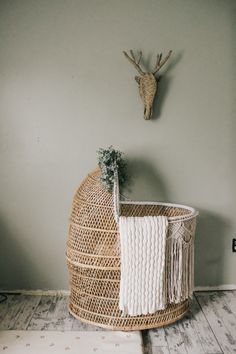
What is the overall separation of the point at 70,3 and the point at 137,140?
1027 mm

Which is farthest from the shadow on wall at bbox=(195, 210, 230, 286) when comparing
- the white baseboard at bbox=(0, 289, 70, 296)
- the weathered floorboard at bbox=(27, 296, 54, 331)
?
the weathered floorboard at bbox=(27, 296, 54, 331)

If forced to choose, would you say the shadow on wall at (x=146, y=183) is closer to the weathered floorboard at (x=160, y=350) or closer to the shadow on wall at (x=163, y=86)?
the shadow on wall at (x=163, y=86)

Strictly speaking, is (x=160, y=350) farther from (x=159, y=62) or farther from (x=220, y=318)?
(x=159, y=62)

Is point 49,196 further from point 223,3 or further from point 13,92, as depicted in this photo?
point 223,3

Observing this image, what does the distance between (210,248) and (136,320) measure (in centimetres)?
88

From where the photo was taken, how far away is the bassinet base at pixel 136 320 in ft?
7.62

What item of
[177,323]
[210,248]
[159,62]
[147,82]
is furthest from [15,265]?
[159,62]

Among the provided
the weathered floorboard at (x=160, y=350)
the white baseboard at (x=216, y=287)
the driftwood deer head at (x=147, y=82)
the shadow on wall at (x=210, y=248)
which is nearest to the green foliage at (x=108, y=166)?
the driftwood deer head at (x=147, y=82)

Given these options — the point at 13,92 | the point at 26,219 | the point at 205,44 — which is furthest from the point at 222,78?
the point at 26,219

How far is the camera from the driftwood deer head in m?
2.70

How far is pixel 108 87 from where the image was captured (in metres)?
2.80

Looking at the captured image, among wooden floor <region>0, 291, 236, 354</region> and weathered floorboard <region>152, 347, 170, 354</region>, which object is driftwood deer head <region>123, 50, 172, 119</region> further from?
weathered floorboard <region>152, 347, 170, 354</region>

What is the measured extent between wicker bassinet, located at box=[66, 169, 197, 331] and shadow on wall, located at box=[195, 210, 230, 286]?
0.45 meters

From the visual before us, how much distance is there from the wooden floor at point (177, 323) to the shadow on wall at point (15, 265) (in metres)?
0.10
